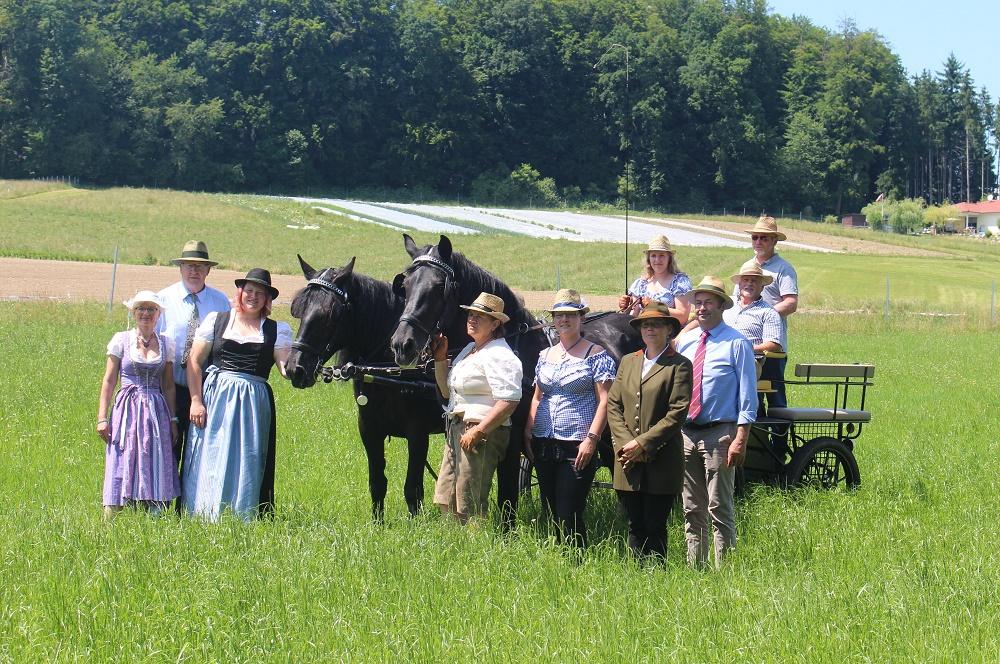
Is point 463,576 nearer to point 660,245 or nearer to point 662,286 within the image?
point 662,286

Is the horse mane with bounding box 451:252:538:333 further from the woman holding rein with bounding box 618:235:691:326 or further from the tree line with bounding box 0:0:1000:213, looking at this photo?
the tree line with bounding box 0:0:1000:213

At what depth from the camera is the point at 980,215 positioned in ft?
388

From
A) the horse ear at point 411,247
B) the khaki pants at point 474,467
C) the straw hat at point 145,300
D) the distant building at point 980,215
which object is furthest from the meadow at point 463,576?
the distant building at point 980,215

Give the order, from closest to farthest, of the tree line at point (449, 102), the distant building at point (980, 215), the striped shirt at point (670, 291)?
the striped shirt at point (670, 291) → the tree line at point (449, 102) → the distant building at point (980, 215)

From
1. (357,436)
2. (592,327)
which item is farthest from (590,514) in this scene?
(357,436)

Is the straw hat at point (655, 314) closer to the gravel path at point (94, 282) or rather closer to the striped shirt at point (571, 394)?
the striped shirt at point (571, 394)

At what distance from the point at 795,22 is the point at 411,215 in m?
75.9

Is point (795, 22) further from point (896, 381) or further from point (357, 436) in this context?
point (357, 436)

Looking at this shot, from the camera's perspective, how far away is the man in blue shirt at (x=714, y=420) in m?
7.02

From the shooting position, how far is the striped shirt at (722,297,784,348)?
8.41 meters

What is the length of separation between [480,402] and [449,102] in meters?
97.0

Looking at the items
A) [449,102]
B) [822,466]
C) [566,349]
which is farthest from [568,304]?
[449,102]

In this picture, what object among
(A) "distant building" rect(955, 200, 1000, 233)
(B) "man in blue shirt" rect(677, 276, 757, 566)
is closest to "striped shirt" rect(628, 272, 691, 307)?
(B) "man in blue shirt" rect(677, 276, 757, 566)

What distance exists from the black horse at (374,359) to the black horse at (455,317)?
1.31ft
